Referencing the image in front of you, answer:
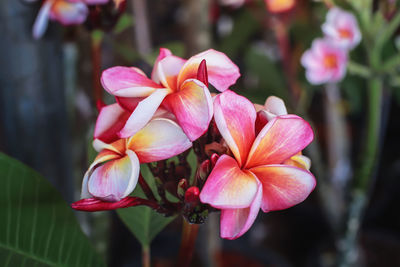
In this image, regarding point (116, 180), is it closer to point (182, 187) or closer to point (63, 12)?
point (182, 187)

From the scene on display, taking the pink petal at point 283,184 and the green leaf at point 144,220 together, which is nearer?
the pink petal at point 283,184

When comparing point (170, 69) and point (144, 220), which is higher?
point (170, 69)

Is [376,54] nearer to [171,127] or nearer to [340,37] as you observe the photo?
[340,37]

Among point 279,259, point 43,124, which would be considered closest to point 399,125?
point 279,259

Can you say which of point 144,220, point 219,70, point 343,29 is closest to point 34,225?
point 144,220

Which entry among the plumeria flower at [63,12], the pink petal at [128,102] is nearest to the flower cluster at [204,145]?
the pink petal at [128,102]

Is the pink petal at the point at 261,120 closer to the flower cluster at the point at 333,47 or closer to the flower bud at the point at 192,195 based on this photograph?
the flower bud at the point at 192,195

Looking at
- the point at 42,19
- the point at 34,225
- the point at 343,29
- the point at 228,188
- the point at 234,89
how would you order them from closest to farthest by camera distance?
1. the point at 228,188
2. the point at 34,225
3. the point at 42,19
4. the point at 343,29
5. the point at 234,89
